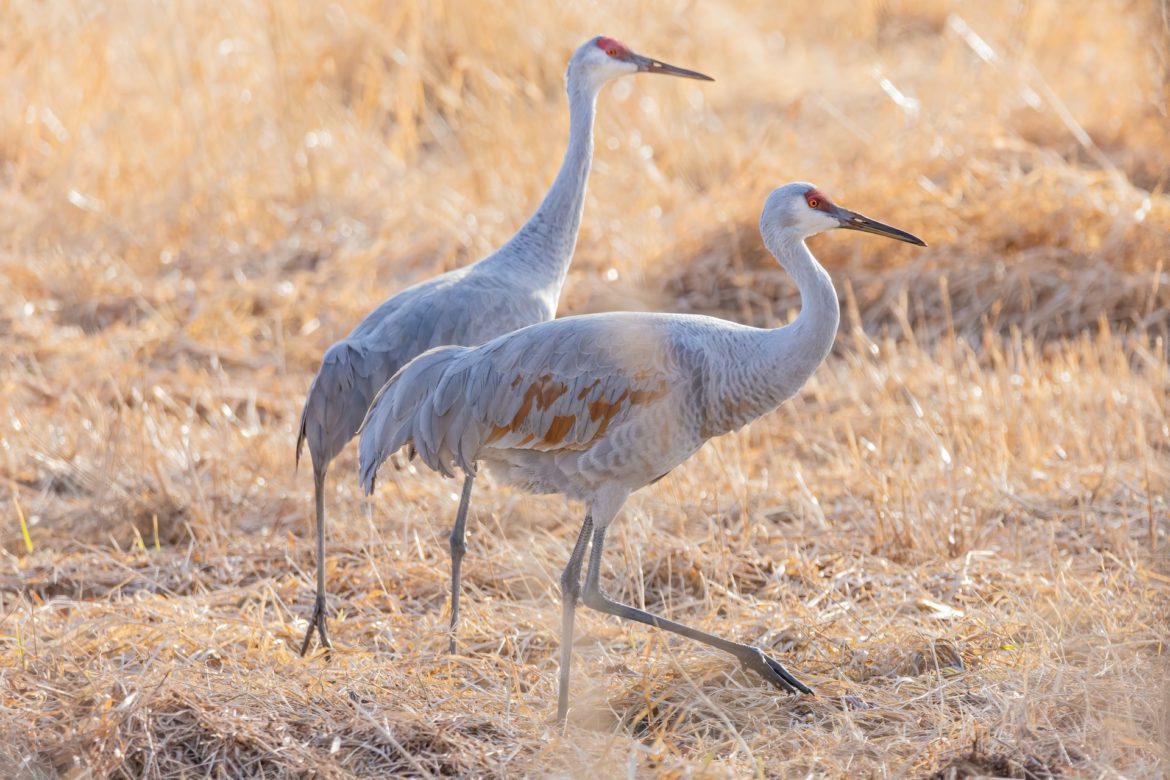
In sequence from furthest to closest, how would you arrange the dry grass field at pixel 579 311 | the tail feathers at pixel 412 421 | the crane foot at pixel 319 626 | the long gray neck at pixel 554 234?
the long gray neck at pixel 554 234, the crane foot at pixel 319 626, the tail feathers at pixel 412 421, the dry grass field at pixel 579 311

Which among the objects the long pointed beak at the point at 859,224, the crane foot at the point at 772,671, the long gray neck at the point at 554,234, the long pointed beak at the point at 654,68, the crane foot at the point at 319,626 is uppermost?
the long pointed beak at the point at 654,68

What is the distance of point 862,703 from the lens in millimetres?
3371

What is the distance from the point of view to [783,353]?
3355 mm

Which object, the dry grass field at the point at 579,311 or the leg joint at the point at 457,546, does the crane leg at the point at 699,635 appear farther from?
the leg joint at the point at 457,546

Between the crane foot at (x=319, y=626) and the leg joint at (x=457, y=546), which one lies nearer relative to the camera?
the crane foot at (x=319, y=626)

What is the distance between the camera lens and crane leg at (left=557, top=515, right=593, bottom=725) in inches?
132

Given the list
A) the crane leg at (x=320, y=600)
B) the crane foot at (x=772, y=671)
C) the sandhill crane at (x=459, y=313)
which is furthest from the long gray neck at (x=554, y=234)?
the crane foot at (x=772, y=671)

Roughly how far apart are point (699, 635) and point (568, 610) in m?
0.32

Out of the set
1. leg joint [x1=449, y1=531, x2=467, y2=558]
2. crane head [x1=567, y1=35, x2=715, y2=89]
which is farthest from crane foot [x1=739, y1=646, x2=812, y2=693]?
crane head [x1=567, y1=35, x2=715, y2=89]

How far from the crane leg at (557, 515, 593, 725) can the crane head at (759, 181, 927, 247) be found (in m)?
0.86

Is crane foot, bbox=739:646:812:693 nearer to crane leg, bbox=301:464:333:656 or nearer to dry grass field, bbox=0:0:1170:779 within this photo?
dry grass field, bbox=0:0:1170:779

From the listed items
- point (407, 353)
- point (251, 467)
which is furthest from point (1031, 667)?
point (251, 467)

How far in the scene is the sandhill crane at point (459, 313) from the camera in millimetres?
4066

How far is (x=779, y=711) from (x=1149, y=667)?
836 millimetres
